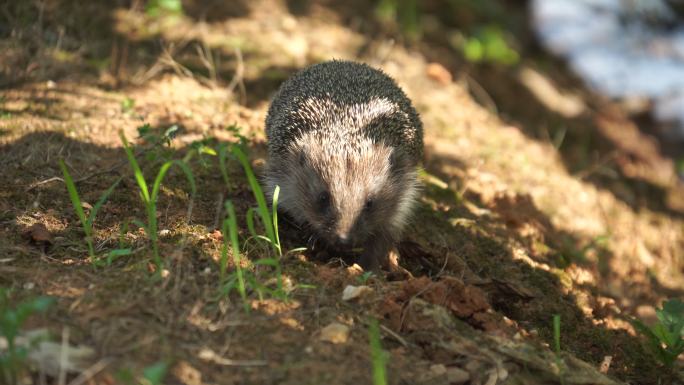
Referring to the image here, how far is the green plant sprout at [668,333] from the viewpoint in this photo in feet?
15.3

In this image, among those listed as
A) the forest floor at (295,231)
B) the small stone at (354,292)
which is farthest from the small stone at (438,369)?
the small stone at (354,292)

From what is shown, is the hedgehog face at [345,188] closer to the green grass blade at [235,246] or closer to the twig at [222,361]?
the green grass blade at [235,246]

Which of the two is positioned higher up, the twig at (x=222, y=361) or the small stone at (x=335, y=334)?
the small stone at (x=335, y=334)

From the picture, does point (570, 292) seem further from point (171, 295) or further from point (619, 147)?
point (619, 147)

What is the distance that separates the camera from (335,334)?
3.93m

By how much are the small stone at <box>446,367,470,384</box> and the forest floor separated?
0.02m

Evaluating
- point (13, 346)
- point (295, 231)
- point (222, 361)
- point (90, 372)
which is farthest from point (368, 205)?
point (13, 346)

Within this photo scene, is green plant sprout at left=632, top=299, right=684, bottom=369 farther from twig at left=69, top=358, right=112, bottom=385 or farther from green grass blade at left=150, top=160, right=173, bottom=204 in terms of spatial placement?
twig at left=69, top=358, right=112, bottom=385

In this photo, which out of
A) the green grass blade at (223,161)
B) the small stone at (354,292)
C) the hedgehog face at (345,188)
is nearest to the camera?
the small stone at (354,292)

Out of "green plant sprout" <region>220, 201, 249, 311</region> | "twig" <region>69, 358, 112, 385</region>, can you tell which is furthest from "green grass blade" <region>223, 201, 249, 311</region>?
"twig" <region>69, 358, 112, 385</region>

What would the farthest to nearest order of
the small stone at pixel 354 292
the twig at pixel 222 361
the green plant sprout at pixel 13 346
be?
the small stone at pixel 354 292, the twig at pixel 222 361, the green plant sprout at pixel 13 346

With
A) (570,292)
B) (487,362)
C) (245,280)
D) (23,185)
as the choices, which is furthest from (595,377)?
(23,185)

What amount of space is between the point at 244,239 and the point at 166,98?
9.23 feet

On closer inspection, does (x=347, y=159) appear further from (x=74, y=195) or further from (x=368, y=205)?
(x=74, y=195)
